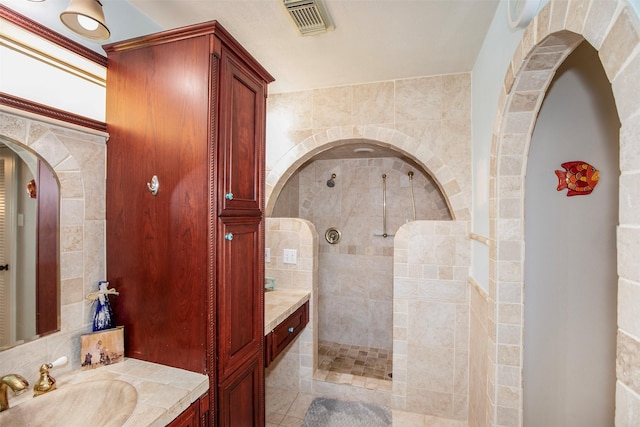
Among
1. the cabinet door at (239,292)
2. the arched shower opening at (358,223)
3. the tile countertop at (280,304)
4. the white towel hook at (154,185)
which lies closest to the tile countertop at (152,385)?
the cabinet door at (239,292)

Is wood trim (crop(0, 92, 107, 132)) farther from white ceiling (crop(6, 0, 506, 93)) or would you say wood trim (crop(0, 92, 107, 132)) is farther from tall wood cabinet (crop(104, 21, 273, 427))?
white ceiling (crop(6, 0, 506, 93))

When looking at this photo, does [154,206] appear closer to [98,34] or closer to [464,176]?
[98,34]

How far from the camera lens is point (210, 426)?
1204 mm

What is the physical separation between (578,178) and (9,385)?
96.2 inches

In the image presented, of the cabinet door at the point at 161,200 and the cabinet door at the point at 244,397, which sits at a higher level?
the cabinet door at the point at 161,200

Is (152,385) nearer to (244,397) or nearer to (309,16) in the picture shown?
(244,397)

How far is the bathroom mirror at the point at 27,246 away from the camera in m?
1.08

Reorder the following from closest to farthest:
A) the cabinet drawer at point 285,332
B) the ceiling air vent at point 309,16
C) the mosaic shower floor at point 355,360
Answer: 1. the ceiling air vent at point 309,16
2. the cabinet drawer at point 285,332
3. the mosaic shower floor at point 355,360

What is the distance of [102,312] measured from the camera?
130 centimetres

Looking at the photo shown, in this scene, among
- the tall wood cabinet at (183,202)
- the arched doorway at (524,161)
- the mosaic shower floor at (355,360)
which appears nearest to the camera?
the arched doorway at (524,161)

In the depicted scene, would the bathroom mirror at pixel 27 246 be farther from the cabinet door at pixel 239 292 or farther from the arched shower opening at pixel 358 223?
the arched shower opening at pixel 358 223

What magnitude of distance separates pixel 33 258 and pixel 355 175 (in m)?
3.00

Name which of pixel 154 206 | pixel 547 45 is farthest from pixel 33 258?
pixel 547 45

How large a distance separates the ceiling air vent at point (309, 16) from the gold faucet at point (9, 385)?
72.1 inches
